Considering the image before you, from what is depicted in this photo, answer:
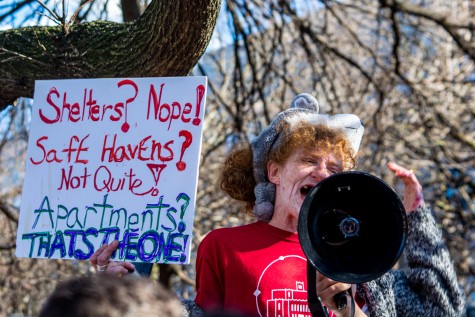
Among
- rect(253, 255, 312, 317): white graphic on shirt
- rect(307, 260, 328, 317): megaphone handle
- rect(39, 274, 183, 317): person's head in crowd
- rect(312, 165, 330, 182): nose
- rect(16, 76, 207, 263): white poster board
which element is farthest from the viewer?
rect(16, 76, 207, 263): white poster board

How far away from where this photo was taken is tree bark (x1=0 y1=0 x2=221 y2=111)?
9.57 ft

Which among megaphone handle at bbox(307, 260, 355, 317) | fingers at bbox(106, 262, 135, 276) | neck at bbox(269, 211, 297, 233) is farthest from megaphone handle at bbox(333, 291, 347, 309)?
fingers at bbox(106, 262, 135, 276)

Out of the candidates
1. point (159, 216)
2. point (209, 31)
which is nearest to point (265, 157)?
point (159, 216)

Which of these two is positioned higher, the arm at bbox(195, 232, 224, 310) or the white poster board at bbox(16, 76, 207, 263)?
the white poster board at bbox(16, 76, 207, 263)

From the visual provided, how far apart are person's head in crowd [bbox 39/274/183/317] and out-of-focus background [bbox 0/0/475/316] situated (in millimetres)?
3898

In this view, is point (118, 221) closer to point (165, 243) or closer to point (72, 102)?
point (165, 243)

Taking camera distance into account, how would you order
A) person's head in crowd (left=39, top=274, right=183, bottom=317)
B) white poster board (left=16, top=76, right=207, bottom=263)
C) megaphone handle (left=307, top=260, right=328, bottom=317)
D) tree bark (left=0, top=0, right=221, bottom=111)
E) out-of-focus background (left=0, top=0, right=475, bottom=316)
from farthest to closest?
out-of-focus background (left=0, top=0, right=475, bottom=316)
tree bark (left=0, top=0, right=221, bottom=111)
white poster board (left=16, top=76, right=207, bottom=263)
megaphone handle (left=307, top=260, right=328, bottom=317)
person's head in crowd (left=39, top=274, right=183, bottom=317)

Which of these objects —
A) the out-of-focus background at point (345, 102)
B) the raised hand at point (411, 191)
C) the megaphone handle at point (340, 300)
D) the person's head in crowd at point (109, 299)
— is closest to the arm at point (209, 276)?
the megaphone handle at point (340, 300)

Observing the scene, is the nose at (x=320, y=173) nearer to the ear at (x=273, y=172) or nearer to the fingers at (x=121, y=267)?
the ear at (x=273, y=172)

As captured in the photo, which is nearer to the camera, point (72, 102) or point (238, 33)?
point (72, 102)

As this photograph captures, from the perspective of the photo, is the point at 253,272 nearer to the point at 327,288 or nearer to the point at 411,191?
the point at 327,288

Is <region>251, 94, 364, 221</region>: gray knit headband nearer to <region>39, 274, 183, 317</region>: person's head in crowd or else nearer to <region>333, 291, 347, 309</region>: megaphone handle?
<region>333, 291, 347, 309</region>: megaphone handle

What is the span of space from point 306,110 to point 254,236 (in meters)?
0.46

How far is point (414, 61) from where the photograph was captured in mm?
9305
